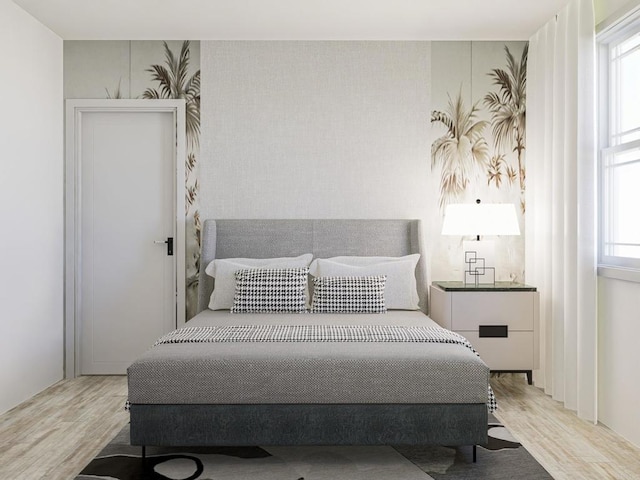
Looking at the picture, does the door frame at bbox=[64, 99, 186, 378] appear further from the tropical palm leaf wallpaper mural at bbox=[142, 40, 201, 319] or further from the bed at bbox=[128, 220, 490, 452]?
the bed at bbox=[128, 220, 490, 452]

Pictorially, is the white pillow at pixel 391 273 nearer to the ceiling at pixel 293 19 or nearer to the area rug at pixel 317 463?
the area rug at pixel 317 463

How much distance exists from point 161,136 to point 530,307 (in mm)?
2981

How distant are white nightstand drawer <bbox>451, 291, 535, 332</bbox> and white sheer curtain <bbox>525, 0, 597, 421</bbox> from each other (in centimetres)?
19

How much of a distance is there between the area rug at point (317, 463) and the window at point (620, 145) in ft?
4.29

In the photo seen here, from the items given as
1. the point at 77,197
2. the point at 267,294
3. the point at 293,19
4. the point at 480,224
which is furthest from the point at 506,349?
the point at 77,197

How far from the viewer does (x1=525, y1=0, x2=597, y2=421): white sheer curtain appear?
11.7 ft

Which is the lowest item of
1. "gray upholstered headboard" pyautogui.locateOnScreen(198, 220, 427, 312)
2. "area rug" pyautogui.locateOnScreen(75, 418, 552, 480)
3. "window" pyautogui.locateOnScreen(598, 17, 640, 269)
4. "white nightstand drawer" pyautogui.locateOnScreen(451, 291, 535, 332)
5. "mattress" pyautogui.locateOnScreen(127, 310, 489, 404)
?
"area rug" pyautogui.locateOnScreen(75, 418, 552, 480)

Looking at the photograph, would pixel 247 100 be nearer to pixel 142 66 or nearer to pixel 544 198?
pixel 142 66

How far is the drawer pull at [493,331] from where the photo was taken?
13.5 ft

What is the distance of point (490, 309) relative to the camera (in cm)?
411

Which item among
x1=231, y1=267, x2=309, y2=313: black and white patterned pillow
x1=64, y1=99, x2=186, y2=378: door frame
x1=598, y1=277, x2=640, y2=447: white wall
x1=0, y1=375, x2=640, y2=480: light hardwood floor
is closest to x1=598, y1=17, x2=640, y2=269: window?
x1=598, y1=277, x2=640, y2=447: white wall

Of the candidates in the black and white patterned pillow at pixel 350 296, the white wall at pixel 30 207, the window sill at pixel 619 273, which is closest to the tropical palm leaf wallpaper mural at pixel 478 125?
the black and white patterned pillow at pixel 350 296

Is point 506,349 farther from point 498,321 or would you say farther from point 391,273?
point 391,273

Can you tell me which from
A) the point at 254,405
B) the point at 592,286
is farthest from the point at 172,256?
the point at 592,286
